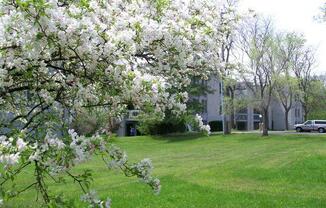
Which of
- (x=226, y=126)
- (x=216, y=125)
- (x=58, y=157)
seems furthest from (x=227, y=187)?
(x=216, y=125)

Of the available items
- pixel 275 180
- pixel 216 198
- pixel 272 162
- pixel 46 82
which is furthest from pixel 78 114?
pixel 272 162

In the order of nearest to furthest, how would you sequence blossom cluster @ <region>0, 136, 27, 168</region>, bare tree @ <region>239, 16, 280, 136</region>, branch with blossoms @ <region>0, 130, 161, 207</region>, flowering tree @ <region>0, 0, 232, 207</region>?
blossom cluster @ <region>0, 136, 27, 168</region>, branch with blossoms @ <region>0, 130, 161, 207</region>, flowering tree @ <region>0, 0, 232, 207</region>, bare tree @ <region>239, 16, 280, 136</region>

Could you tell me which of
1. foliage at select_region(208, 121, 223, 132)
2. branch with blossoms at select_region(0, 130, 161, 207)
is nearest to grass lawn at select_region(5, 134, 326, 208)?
branch with blossoms at select_region(0, 130, 161, 207)

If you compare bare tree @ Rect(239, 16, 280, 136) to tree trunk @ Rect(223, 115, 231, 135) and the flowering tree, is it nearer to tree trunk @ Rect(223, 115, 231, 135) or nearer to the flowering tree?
tree trunk @ Rect(223, 115, 231, 135)

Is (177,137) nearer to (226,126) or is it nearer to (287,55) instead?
(226,126)

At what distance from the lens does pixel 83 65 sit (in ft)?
14.4

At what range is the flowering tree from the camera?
145 inches

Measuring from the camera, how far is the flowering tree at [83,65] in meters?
3.69

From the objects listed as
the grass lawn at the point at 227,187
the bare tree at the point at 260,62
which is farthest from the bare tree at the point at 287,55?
the grass lawn at the point at 227,187

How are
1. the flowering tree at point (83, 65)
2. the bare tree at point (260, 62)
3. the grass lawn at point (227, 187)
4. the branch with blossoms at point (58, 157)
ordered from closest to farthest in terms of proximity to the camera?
the branch with blossoms at point (58, 157)
the flowering tree at point (83, 65)
the grass lawn at point (227, 187)
the bare tree at point (260, 62)

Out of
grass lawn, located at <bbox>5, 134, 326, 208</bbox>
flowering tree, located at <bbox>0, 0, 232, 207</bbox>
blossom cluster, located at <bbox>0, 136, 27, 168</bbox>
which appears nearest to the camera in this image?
blossom cluster, located at <bbox>0, 136, 27, 168</bbox>

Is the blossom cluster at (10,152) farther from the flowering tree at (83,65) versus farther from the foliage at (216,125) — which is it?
the foliage at (216,125)

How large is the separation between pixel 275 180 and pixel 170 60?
11.8m

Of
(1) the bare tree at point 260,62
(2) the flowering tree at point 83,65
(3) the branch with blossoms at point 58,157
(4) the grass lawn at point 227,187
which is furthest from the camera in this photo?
(1) the bare tree at point 260,62
